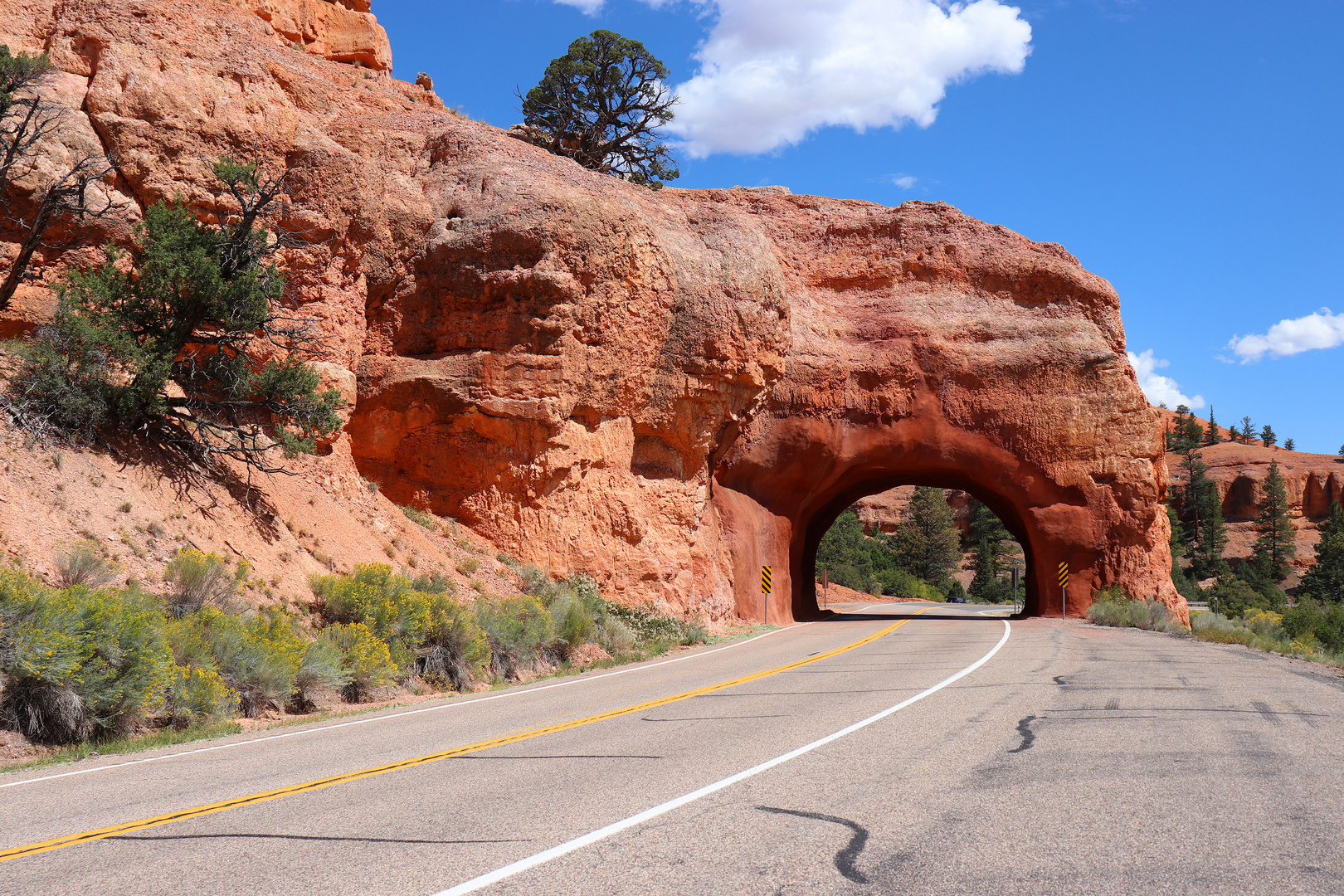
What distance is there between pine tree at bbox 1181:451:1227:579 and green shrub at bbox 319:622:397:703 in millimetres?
71528

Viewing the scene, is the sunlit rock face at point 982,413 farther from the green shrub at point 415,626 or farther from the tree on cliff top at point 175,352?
the green shrub at point 415,626

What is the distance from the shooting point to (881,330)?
110ft

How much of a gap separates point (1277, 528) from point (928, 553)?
26.9 meters

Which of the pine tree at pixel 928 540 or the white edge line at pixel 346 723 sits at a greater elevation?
the pine tree at pixel 928 540

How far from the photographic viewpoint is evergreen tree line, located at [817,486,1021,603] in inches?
2719

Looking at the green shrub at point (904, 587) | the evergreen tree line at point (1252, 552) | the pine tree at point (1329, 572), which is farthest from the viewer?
the green shrub at point (904, 587)

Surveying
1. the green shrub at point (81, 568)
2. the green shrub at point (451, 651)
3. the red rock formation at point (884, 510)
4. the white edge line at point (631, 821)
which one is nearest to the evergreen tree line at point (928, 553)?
the red rock formation at point (884, 510)

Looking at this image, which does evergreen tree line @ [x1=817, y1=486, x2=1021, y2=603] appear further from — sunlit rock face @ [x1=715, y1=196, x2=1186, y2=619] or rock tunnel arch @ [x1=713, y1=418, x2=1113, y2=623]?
sunlit rock face @ [x1=715, y1=196, x2=1186, y2=619]

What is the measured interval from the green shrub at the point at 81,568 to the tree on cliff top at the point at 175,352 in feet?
10.5

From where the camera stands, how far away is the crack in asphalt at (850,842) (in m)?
4.37

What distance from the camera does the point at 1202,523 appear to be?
7538 cm

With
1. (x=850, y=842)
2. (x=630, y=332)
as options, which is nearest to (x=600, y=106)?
(x=630, y=332)

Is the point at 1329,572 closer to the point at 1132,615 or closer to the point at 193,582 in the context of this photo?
the point at 1132,615

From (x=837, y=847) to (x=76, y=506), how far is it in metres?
13.2
